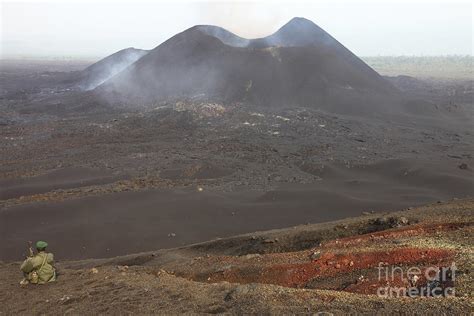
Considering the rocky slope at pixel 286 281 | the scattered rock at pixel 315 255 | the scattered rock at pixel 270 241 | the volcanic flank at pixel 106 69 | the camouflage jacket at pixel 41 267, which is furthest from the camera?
the volcanic flank at pixel 106 69

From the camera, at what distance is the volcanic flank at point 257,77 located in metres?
35.5

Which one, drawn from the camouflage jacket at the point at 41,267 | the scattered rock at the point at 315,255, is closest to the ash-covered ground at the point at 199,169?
the camouflage jacket at the point at 41,267

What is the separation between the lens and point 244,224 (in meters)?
15.1

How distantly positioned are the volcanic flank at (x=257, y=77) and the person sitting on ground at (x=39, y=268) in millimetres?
27606

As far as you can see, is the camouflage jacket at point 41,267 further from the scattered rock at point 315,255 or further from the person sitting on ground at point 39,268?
the scattered rock at point 315,255

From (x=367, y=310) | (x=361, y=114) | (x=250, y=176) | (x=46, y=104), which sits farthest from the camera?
(x=46, y=104)

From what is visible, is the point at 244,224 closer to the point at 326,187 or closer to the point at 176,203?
the point at 176,203

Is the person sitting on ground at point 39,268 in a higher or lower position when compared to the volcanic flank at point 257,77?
lower

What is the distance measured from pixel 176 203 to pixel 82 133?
45.6ft

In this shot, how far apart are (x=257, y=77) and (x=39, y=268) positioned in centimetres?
3084

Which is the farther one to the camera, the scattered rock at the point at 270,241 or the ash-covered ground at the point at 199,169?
the ash-covered ground at the point at 199,169

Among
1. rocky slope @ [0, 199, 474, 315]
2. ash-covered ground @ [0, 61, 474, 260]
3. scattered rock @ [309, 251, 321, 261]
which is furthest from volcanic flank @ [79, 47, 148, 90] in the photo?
scattered rock @ [309, 251, 321, 261]

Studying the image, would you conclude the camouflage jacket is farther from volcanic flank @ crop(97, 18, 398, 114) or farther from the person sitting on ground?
volcanic flank @ crop(97, 18, 398, 114)

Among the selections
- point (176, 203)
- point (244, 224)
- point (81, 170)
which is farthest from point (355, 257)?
point (81, 170)
